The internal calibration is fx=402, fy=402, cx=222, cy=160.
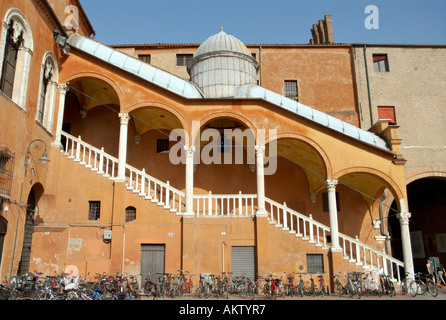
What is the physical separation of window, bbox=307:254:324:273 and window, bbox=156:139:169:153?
319 inches

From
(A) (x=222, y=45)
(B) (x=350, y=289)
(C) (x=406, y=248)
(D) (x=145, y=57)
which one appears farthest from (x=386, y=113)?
(D) (x=145, y=57)

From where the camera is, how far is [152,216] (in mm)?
14125

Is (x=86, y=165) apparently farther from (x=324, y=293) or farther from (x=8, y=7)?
(x=324, y=293)

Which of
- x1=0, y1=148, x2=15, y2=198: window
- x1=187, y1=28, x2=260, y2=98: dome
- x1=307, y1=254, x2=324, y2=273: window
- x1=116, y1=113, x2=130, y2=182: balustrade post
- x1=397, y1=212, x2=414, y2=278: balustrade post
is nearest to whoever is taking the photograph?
x1=0, y1=148, x2=15, y2=198: window

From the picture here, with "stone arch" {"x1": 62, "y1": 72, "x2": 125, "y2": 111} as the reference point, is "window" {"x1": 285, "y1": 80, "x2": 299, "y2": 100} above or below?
above

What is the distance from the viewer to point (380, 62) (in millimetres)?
22016

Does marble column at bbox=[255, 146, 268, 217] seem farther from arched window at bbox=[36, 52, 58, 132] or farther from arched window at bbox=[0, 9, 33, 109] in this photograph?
arched window at bbox=[0, 9, 33, 109]

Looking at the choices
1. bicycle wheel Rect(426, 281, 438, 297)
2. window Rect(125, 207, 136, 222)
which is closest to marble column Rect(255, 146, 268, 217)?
window Rect(125, 207, 136, 222)

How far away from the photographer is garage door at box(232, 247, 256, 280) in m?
14.0

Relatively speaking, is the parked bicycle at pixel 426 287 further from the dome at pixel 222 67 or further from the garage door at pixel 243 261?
the dome at pixel 222 67

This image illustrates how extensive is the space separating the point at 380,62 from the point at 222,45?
30.4 ft

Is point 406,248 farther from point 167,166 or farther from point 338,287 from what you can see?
point 167,166

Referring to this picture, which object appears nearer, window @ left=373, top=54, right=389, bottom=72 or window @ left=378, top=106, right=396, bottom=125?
window @ left=378, top=106, right=396, bottom=125
